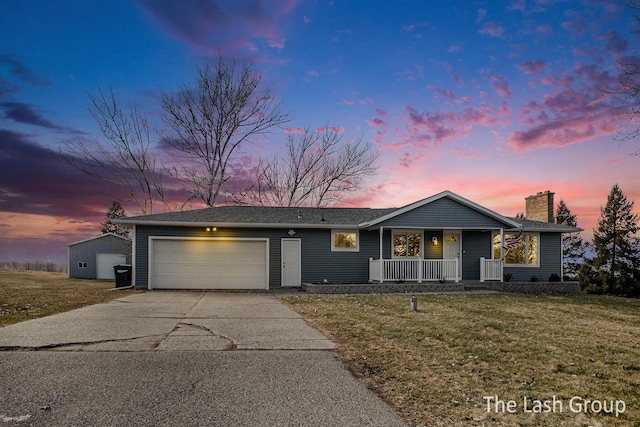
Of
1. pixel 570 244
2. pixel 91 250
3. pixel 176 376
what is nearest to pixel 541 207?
pixel 176 376

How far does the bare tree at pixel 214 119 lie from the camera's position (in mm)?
25984

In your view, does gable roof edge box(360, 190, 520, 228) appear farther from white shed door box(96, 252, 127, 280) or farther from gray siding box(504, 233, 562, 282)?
white shed door box(96, 252, 127, 280)

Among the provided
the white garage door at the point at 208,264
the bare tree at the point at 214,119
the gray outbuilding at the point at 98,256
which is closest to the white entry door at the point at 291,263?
the white garage door at the point at 208,264

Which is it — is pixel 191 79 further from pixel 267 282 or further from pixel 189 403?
pixel 189 403

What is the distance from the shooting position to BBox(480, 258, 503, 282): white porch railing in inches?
685

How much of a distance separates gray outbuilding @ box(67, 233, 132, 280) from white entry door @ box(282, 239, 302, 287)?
55.9ft

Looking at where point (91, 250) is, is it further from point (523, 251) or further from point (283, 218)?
point (523, 251)

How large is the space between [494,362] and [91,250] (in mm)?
30718

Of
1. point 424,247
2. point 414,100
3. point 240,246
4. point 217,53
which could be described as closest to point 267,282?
point 240,246

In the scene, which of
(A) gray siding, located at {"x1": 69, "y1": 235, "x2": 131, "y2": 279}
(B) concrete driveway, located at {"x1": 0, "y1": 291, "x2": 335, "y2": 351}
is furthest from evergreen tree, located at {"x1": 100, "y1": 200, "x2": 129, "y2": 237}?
(B) concrete driveway, located at {"x1": 0, "y1": 291, "x2": 335, "y2": 351}

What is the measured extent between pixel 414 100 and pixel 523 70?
426cm

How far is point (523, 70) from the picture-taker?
548 inches

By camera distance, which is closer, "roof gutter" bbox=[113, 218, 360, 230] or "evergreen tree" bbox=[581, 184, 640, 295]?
"roof gutter" bbox=[113, 218, 360, 230]

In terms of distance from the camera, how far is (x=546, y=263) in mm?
18922
